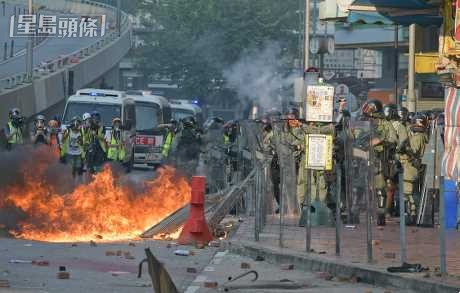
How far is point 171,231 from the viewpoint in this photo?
20.1m

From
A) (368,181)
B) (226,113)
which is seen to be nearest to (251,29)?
(226,113)

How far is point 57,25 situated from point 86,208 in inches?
2301

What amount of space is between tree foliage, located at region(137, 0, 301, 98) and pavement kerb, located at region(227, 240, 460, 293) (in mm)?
62574

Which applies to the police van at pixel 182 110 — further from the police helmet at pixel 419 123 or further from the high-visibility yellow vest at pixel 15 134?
the police helmet at pixel 419 123

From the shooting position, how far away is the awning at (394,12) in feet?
61.0

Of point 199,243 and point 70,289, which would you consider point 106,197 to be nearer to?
point 199,243

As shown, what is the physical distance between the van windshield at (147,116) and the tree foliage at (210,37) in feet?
115

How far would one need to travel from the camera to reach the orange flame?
1991 centimetres

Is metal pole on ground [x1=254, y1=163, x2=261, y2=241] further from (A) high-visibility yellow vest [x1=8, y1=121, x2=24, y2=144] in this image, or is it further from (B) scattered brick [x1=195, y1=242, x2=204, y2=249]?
(A) high-visibility yellow vest [x1=8, y1=121, x2=24, y2=144]

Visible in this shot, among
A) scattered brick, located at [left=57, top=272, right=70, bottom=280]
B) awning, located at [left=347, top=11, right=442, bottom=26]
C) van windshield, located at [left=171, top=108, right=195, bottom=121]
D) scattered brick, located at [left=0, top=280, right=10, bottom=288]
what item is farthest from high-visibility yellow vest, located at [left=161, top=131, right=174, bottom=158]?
scattered brick, located at [left=0, top=280, right=10, bottom=288]

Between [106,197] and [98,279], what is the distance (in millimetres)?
7275

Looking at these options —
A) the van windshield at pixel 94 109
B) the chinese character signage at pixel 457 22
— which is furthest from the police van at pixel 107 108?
the chinese character signage at pixel 457 22

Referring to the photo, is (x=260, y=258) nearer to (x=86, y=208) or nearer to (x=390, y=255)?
(x=390, y=255)

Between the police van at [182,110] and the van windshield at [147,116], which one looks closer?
the van windshield at [147,116]
